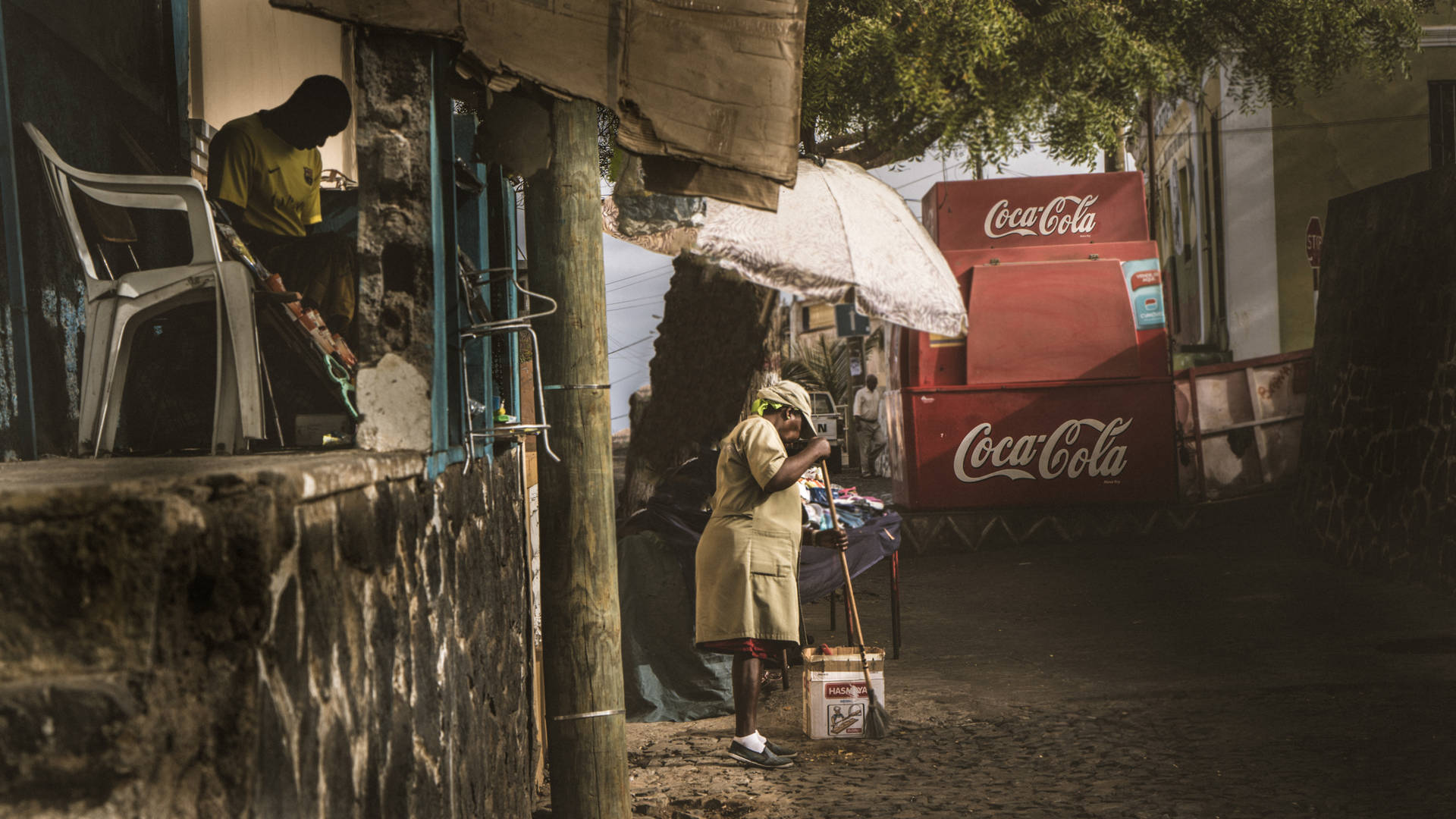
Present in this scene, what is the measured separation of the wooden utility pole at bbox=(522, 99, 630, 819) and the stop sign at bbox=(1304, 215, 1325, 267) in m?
13.6

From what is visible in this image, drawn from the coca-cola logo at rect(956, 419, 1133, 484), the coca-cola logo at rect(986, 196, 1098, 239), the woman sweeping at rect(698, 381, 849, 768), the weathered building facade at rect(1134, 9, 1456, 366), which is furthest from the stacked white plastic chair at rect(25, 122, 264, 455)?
the weathered building facade at rect(1134, 9, 1456, 366)

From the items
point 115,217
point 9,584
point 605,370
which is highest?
point 115,217

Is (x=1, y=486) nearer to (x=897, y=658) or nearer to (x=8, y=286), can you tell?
(x=8, y=286)

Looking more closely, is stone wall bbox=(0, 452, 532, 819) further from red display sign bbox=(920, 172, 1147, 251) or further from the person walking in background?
the person walking in background

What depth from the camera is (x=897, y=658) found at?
7.63 meters

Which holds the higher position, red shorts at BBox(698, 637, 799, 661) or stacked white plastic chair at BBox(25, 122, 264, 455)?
stacked white plastic chair at BBox(25, 122, 264, 455)

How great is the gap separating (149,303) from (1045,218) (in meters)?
9.63

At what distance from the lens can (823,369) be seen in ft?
101

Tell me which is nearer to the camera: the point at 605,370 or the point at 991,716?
the point at 605,370

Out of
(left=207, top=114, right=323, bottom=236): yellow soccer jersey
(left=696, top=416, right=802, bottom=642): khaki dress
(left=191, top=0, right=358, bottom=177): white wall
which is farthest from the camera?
(left=191, top=0, right=358, bottom=177): white wall

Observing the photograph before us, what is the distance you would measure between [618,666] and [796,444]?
9.27 ft

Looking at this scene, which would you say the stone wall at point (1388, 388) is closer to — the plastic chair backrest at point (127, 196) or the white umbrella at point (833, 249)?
the white umbrella at point (833, 249)

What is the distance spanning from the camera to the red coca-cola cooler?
1175 centimetres

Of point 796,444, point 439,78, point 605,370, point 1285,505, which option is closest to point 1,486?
point 439,78
